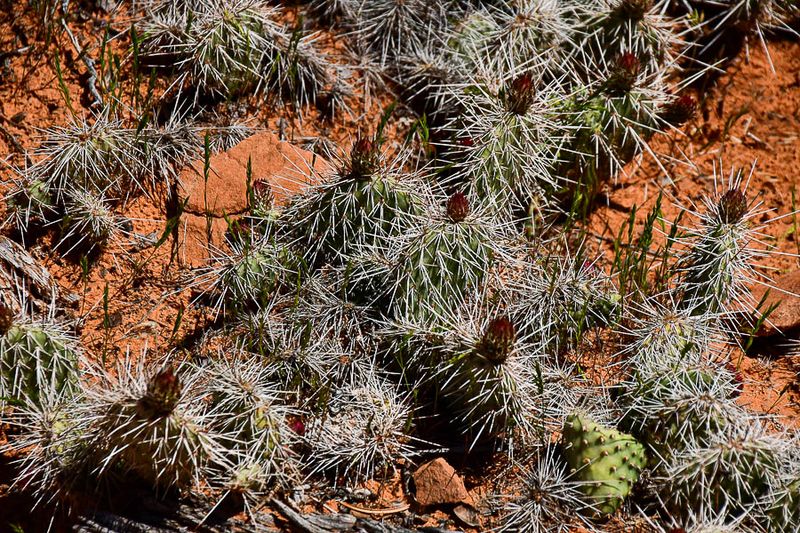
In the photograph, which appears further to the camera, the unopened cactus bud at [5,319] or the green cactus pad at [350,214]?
the green cactus pad at [350,214]

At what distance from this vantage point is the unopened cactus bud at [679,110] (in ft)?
14.2

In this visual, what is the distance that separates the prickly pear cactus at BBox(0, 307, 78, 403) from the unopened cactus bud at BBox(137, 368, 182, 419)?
0.76 meters

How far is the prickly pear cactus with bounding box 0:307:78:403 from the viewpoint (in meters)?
3.26

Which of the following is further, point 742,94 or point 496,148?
point 742,94

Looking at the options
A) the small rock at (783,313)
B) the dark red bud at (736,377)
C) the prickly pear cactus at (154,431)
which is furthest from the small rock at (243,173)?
the small rock at (783,313)

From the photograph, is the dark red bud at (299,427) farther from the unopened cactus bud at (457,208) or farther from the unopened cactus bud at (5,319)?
the unopened cactus bud at (5,319)

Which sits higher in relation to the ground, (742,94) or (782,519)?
(742,94)

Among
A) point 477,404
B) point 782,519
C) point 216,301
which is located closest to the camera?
point 782,519

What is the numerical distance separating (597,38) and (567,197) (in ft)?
3.12

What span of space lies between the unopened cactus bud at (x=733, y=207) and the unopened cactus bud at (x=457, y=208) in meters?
1.27

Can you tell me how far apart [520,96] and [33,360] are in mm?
2585

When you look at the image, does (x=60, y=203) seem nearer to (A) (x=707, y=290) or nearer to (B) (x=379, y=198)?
(B) (x=379, y=198)

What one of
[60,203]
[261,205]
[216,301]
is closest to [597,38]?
[261,205]

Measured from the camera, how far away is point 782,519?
3.04m
